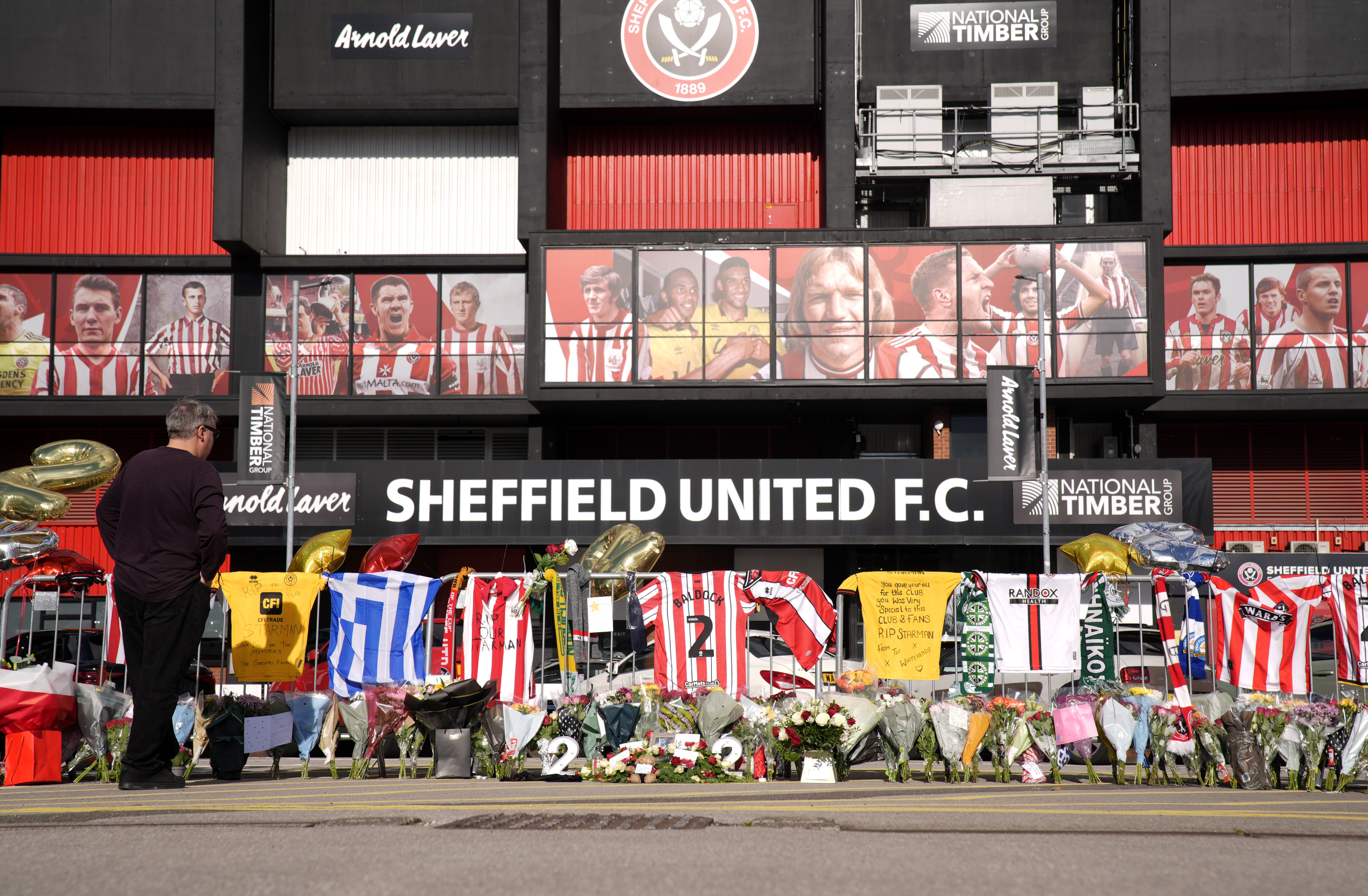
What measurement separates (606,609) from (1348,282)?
25393 mm

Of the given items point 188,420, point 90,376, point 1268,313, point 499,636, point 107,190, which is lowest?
point 499,636

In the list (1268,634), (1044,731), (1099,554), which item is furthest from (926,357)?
(1044,731)

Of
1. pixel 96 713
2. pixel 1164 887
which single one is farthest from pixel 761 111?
pixel 1164 887

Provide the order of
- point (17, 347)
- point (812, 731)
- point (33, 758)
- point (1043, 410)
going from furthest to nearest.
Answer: point (17, 347) < point (1043, 410) < point (812, 731) < point (33, 758)

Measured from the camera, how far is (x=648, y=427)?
1227 inches

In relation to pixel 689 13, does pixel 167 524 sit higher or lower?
lower

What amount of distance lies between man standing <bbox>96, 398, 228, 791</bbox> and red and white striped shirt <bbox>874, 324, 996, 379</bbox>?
21977mm

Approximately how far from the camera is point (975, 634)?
10.9m

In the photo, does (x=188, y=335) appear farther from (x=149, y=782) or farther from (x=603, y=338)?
(x=149, y=782)

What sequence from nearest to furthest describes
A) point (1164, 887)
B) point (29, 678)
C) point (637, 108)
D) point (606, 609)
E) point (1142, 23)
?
1. point (1164, 887)
2. point (29, 678)
3. point (606, 609)
4. point (1142, 23)
5. point (637, 108)

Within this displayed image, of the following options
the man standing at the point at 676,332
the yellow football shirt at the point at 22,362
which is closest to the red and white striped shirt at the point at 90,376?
the yellow football shirt at the point at 22,362

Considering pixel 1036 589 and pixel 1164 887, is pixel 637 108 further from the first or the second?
pixel 1164 887

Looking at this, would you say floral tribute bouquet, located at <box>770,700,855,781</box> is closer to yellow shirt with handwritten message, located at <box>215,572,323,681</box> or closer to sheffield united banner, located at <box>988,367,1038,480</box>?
yellow shirt with handwritten message, located at <box>215,572,323,681</box>

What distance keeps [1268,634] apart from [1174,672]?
114 centimetres
